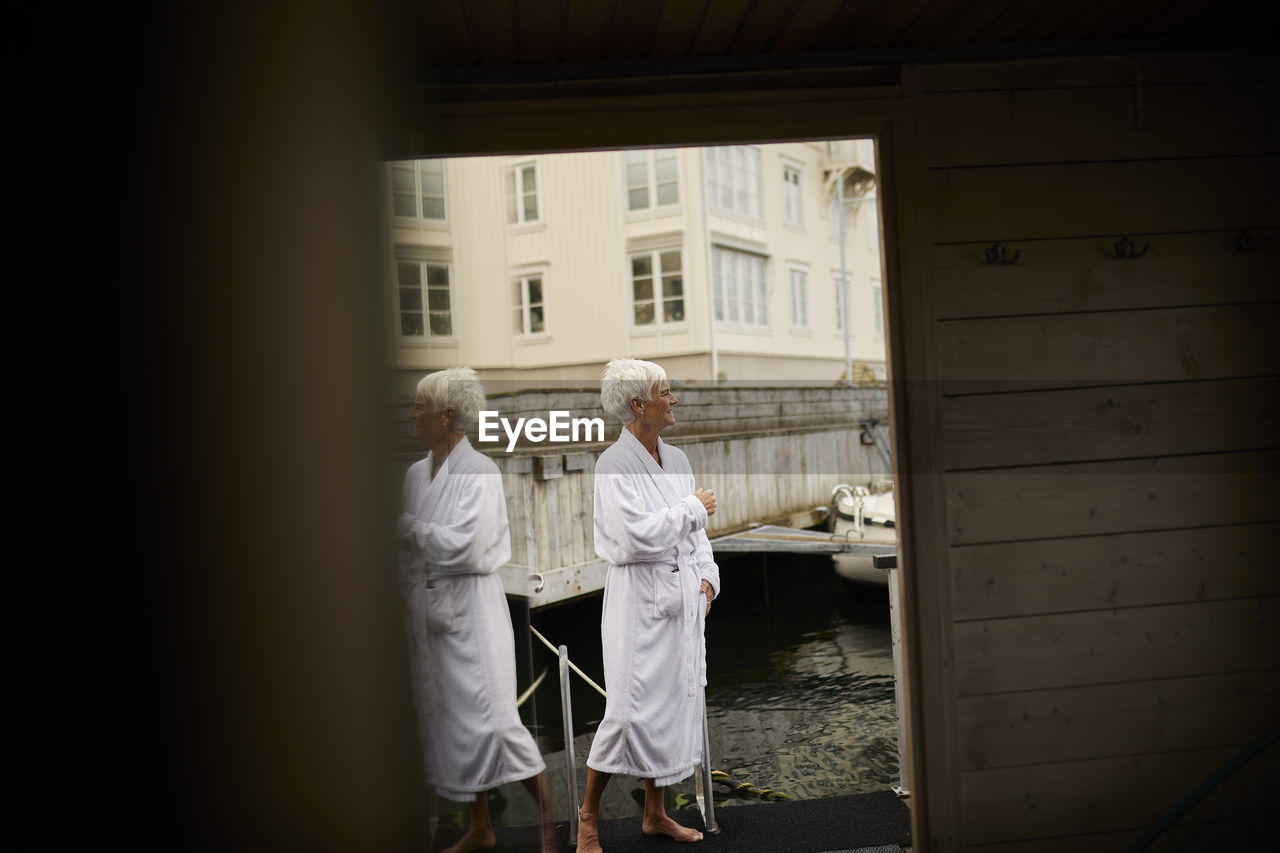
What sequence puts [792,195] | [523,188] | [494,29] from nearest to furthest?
[494,29], [523,188], [792,195]

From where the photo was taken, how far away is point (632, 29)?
1.70 metres

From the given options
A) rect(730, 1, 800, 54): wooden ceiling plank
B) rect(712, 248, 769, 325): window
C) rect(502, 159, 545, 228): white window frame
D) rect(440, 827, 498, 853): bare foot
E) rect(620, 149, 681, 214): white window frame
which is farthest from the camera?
rect(712, 248, 769, 325): window

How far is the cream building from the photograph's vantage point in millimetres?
340

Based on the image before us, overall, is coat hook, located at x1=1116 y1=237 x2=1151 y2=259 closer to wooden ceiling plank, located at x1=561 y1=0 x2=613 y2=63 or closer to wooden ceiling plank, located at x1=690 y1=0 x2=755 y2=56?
wooden ceiling plank, located at x1=690 y1=0 x2=755 y2=56

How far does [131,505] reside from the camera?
370 millimetres

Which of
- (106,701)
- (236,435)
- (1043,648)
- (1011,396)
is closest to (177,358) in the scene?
(236,435)

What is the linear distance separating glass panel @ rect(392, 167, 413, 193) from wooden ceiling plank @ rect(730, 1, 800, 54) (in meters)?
1.49

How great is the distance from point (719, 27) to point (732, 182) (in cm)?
919

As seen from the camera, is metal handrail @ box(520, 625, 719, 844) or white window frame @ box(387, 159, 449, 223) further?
metal handrail @ box(520, 625, 719, 844)

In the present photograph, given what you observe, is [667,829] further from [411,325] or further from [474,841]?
[411,325]

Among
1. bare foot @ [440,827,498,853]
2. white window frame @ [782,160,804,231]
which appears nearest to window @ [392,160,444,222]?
bare foot @ [440,827,498,853]

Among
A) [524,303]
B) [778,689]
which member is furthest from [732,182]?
[524,303]

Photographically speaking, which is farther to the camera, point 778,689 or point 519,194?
point 778,689

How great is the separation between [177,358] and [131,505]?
0.07 meters
